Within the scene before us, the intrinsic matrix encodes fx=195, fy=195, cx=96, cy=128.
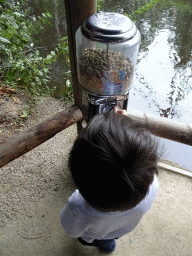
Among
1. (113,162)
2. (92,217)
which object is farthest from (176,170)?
(113,162)

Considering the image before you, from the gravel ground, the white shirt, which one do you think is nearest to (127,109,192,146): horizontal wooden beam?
the white shirt

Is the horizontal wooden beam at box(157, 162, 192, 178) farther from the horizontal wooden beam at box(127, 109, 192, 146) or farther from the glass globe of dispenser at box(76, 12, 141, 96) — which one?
the glass globe of dispenser at box(76, 12, 141, 96)

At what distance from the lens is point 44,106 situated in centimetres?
266

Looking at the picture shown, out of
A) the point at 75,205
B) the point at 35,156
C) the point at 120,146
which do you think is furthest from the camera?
the point at 35,156

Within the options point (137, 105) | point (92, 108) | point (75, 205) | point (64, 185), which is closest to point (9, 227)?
point (64, 185)

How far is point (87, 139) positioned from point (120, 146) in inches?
4.2

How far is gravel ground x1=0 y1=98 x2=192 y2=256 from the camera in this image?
4.71 ft

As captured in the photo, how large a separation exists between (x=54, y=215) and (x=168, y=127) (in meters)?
Result: 1.12

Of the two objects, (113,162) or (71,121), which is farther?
(71,121)

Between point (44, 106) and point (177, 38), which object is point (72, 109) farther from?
point (177, 38)

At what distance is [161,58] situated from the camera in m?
3.59

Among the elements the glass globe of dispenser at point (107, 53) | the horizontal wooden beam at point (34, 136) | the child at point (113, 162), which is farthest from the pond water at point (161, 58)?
the child at point (113, 162)

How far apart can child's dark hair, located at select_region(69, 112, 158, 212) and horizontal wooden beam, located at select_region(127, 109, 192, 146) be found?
0.59 meters

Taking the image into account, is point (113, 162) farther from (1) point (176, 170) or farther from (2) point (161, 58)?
(2) point (161, 58)
